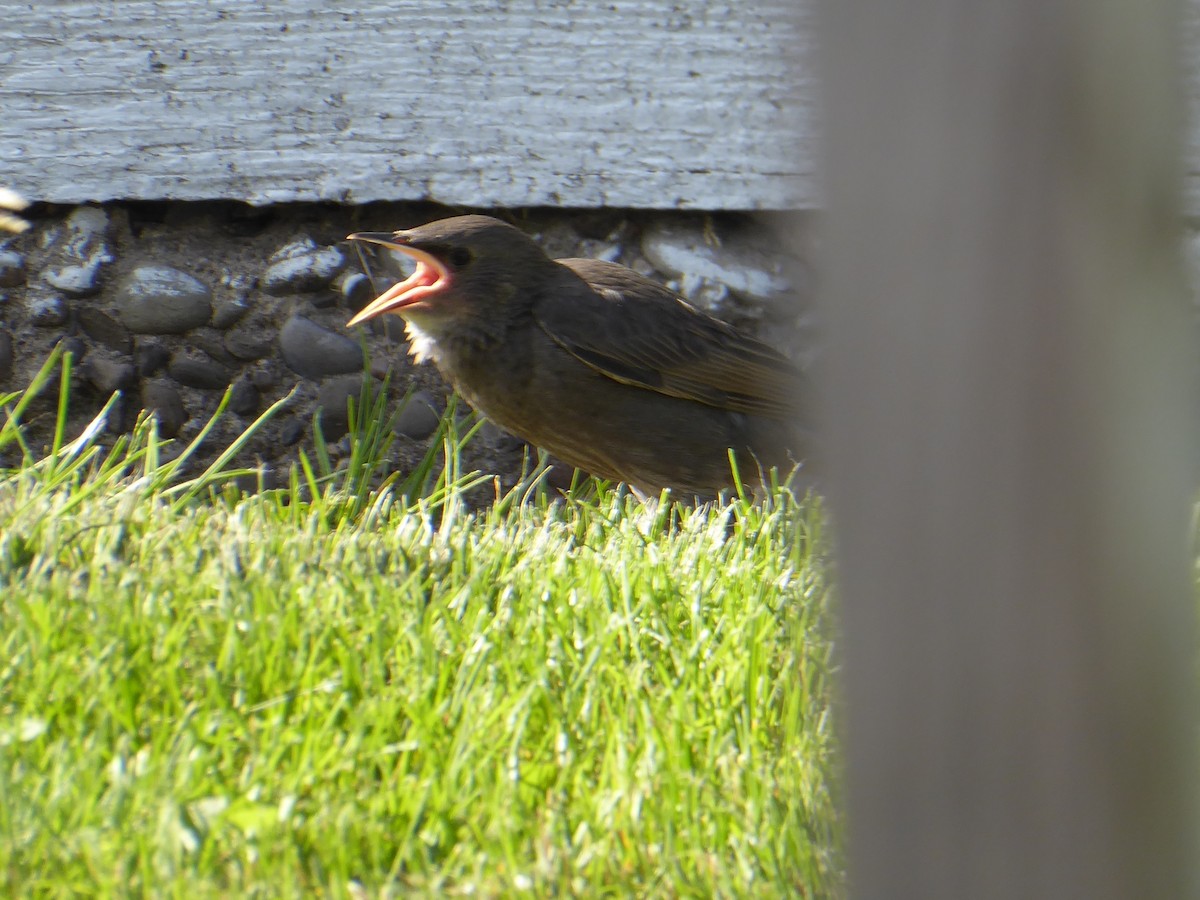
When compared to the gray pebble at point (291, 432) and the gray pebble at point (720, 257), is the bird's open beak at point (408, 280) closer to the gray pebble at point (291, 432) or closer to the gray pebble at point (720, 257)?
the gray pebble at point (291, 432)

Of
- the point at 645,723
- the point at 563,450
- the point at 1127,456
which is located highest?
the point at 1127,456

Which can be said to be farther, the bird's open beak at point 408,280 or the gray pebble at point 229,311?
the gray pebble at point 229,311

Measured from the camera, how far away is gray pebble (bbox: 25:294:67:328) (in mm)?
4125

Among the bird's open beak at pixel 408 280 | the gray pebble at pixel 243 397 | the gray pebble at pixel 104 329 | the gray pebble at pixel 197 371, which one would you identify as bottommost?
the gray pebble at pixel 243 397

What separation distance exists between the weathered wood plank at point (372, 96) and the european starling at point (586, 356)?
1.13 feet

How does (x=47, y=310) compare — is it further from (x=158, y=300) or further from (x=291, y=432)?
(x=291, y=432)

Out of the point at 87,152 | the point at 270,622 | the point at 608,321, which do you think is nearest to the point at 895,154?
the point at 270,622

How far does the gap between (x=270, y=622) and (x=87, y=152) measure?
2.64 m

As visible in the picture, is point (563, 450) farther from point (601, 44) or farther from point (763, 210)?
point (601, 44)

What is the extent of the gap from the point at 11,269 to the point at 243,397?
2.69 feet

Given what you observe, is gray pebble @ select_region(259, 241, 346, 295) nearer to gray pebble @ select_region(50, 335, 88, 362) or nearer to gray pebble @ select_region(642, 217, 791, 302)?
gray pebble @ select_region(50, 335, 88, 362)

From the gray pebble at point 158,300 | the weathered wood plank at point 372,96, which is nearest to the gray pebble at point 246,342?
the gray pebble at point 158,300

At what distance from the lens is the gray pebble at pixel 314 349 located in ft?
13.8

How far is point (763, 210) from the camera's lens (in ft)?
14.0
